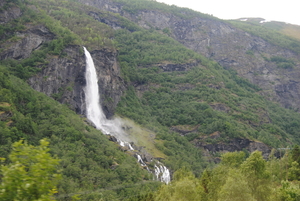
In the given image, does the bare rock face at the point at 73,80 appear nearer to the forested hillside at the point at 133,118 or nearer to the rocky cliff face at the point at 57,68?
the rocky cliff face at the point at 57,68

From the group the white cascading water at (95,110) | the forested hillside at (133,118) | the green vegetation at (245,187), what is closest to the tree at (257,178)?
the green vegetation at (245,187)

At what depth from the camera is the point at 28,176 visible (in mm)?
12367

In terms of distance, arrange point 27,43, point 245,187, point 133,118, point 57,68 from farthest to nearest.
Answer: point 133,118 → point 27,43 → point 57,68 → point 245,187

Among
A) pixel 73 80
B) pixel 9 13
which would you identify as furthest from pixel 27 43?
pixel 73 80

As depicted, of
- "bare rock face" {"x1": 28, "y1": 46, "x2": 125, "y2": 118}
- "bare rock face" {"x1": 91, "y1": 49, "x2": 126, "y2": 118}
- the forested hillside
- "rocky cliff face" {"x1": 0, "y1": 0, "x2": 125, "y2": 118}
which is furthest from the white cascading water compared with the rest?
"bare rock face" {"x1": 91, "y1": 49, "x2": 126, "y2": 118}

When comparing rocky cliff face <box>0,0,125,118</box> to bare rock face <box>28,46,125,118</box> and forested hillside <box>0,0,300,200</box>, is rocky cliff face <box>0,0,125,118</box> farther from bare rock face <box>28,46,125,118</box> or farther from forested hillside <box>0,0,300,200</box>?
forested hillside <box>0,0,300,200</box>

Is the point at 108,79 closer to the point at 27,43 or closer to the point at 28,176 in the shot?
the point at 27,43

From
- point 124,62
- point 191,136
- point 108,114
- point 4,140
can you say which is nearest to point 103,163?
point 4,140

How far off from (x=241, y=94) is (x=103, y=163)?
424ft

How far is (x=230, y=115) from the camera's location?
157500 mm

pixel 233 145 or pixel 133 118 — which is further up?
pixel 133 118

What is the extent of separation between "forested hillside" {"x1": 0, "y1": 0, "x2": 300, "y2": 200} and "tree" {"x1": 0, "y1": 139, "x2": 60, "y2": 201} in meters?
19.1

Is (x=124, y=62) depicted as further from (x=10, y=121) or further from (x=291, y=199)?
(x=291, y=199)

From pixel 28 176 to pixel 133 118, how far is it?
422 ft
